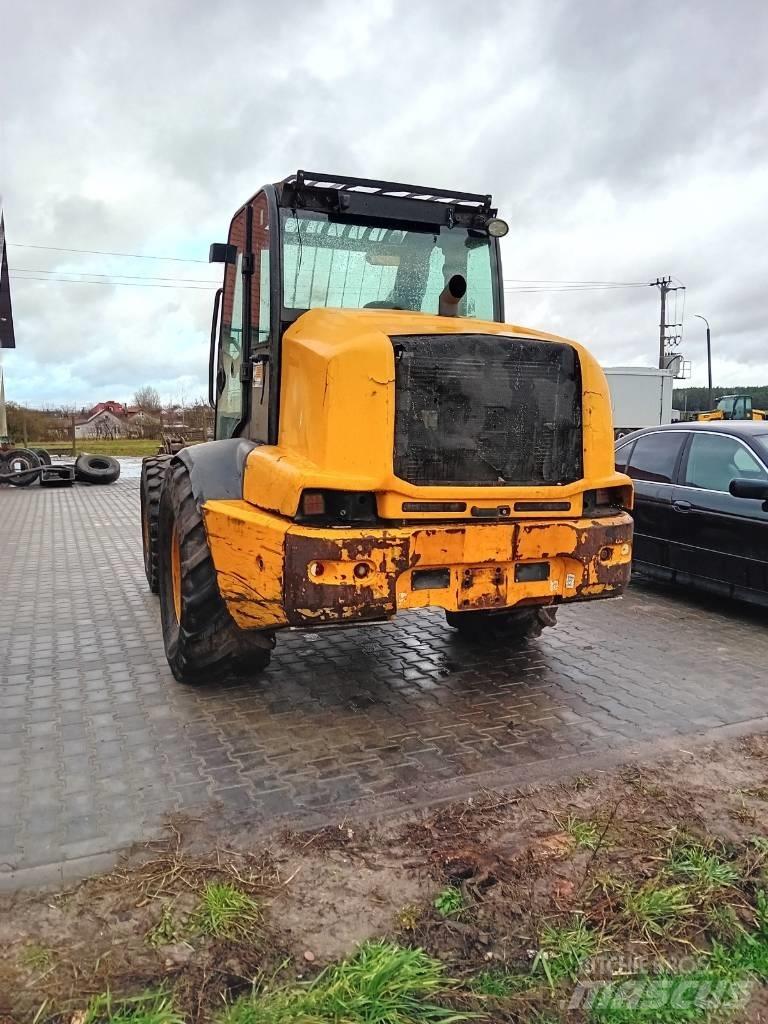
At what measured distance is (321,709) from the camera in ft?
14.8

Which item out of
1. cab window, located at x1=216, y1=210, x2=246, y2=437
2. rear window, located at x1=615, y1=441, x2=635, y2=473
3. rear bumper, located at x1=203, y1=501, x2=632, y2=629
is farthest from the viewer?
rear window, located at x1=615, y1=441, x2=635, y2=473

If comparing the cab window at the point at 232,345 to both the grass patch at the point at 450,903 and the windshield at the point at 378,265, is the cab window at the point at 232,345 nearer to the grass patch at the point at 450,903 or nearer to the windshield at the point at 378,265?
the windshield at the point at 378,265

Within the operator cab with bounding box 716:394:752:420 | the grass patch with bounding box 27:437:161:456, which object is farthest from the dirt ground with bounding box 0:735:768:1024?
the grass patch with bounding box 27:437:161:456

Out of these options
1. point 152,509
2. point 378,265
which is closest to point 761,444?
point 378,265

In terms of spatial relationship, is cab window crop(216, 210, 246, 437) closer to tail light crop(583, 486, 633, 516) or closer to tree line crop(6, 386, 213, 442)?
tail light crop(583, 486, 633, 516)

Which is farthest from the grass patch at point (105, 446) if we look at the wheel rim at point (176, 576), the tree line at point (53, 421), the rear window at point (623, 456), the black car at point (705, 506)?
the wheel rim at point (176, 576)

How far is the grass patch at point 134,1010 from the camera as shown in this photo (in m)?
2.16

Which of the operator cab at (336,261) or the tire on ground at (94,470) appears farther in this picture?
the tire on ground at (94,470)

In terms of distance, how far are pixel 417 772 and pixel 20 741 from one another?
6.78 feet

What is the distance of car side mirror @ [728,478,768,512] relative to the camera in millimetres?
6090

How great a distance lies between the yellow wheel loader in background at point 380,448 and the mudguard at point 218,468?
0.05 ft

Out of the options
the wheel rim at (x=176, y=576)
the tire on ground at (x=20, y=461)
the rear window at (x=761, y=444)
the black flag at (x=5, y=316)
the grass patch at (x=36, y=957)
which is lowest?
the grass patch at (x=36, y=957)

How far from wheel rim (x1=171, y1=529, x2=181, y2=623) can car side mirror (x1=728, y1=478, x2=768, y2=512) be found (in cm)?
438

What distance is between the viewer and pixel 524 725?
4.28m
